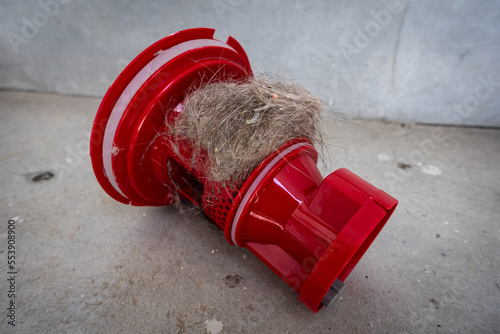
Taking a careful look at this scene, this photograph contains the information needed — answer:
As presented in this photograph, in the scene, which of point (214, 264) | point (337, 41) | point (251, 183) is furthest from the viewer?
point (337, 41)

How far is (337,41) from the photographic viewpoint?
1.65m

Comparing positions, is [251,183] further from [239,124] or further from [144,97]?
[144,97]

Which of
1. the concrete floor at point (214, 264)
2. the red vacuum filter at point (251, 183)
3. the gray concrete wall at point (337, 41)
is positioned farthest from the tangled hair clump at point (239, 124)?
the gray concrete wall at point (337, 41)

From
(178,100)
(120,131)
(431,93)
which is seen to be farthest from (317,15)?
(120,131)

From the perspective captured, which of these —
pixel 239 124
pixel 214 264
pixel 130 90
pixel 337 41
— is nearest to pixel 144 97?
pixel 130 90

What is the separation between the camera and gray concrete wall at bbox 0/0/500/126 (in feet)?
5.05

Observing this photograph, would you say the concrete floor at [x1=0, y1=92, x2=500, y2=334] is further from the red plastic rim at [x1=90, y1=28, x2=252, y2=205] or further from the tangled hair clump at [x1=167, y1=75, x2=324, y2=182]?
the tangled hair clump at [x1=167, y1=75, x2=324, y2=182]

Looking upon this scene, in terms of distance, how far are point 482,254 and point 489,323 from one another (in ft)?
0.88

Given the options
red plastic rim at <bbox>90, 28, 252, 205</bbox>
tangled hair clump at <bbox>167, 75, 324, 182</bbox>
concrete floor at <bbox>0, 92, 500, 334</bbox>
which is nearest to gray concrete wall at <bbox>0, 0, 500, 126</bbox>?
concrete floor at <bbox>0, 92, 500, 334</bbox>

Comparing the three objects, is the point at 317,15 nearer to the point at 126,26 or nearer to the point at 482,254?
the point at 126,26

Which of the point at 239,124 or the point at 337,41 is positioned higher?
the point at 337,41

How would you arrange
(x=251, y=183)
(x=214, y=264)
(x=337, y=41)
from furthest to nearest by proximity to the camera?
(x=337, y=41)
(x=214, y=264)
(x=251, y=183)

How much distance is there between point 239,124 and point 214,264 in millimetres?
479

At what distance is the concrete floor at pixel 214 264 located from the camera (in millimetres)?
874
